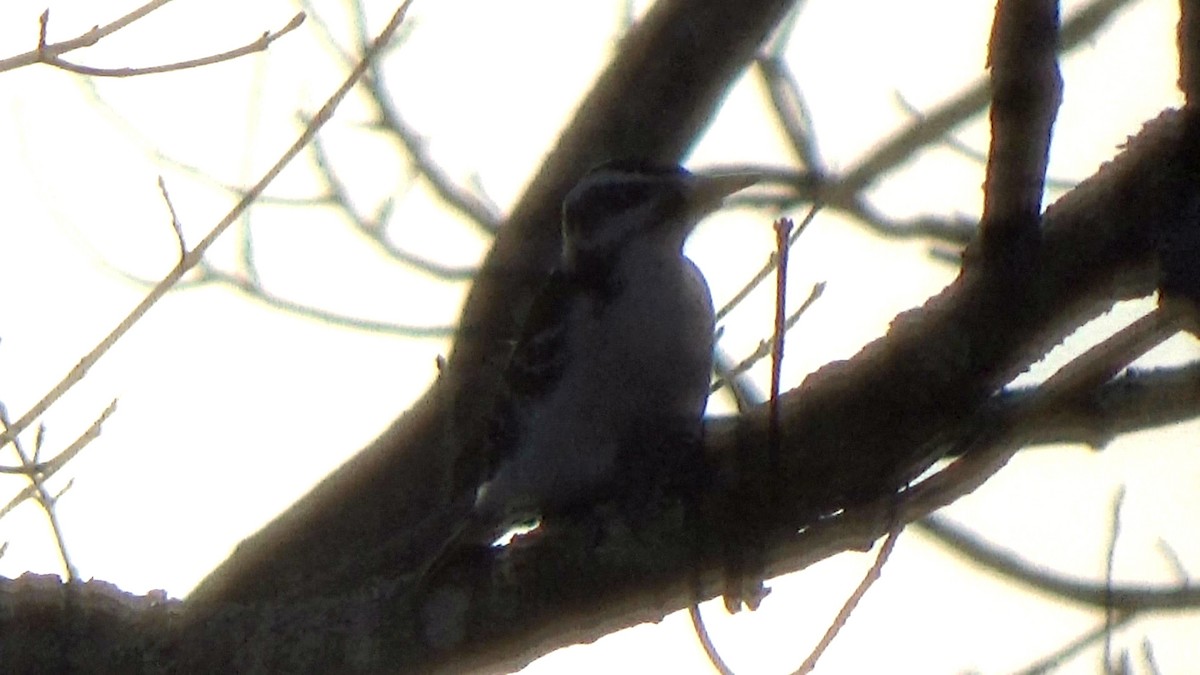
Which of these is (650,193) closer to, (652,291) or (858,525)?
(652,291)

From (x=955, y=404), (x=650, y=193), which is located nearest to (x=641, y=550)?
(x=955, y=404)

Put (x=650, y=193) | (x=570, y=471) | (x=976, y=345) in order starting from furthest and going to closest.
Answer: (x=650, y=193)
(x=570, y=471)
(x=976, y=345)

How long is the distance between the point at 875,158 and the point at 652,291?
115cm

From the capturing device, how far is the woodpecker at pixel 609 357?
4.61 metres

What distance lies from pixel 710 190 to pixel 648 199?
0.64ft

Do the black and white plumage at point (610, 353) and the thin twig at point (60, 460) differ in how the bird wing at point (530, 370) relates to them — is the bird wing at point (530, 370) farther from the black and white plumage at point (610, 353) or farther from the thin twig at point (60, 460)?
the thin twig at point (60, 460)

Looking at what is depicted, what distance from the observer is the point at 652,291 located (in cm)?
484

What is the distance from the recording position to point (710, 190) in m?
5.07

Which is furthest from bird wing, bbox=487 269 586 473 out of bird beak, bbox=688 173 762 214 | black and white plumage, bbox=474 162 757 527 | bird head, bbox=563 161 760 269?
bird beak, bbox=688 173 762 214

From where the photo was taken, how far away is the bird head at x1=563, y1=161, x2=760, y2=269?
5.06m

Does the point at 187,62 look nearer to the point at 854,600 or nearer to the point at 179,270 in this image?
the point at 179,270

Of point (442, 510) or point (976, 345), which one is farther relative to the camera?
point (442, 510)

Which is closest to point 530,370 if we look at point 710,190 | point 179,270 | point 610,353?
point 610,353

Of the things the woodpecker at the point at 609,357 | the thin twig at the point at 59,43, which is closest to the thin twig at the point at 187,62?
the thin twig at the point at 59,43
